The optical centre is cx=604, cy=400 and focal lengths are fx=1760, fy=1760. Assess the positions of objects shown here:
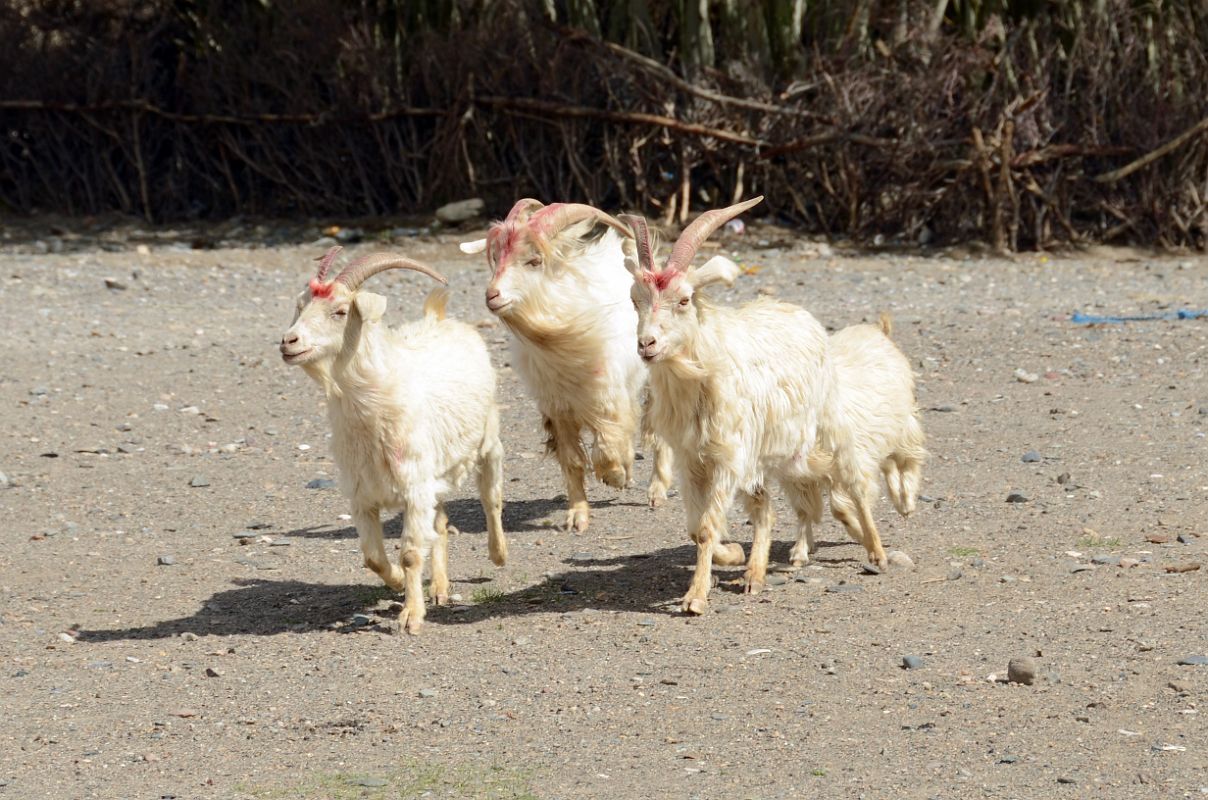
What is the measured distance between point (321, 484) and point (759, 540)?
2.95 m

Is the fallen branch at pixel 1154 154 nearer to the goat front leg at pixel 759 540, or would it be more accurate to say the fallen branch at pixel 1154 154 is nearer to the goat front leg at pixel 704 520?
the goat front leg at pixel 759 540

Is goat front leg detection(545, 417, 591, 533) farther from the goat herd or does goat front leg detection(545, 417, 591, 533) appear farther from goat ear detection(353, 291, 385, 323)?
goat ear detection(353, 291, 385, 323)

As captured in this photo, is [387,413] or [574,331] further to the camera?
[574,331]

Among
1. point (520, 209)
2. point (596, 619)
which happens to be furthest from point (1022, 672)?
point (520, 209)

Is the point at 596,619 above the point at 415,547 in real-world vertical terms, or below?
below

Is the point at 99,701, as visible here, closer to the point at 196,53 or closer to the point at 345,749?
the point at 345,749

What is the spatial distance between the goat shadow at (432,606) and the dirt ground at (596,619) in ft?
0.08

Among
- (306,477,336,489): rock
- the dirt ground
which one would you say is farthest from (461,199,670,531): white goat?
(306,477,336,489): rock

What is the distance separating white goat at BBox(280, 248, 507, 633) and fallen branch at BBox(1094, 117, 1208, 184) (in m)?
10.8

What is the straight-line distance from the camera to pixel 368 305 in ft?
22.0

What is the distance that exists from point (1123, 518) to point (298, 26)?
44.1ft

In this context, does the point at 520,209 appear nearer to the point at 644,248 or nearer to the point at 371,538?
the point at 644,248

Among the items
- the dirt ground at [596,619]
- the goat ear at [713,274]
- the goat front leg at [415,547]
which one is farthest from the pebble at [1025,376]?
the goat front leg at [415,547]

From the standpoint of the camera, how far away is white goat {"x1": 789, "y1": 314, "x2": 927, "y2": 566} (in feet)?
24.8
